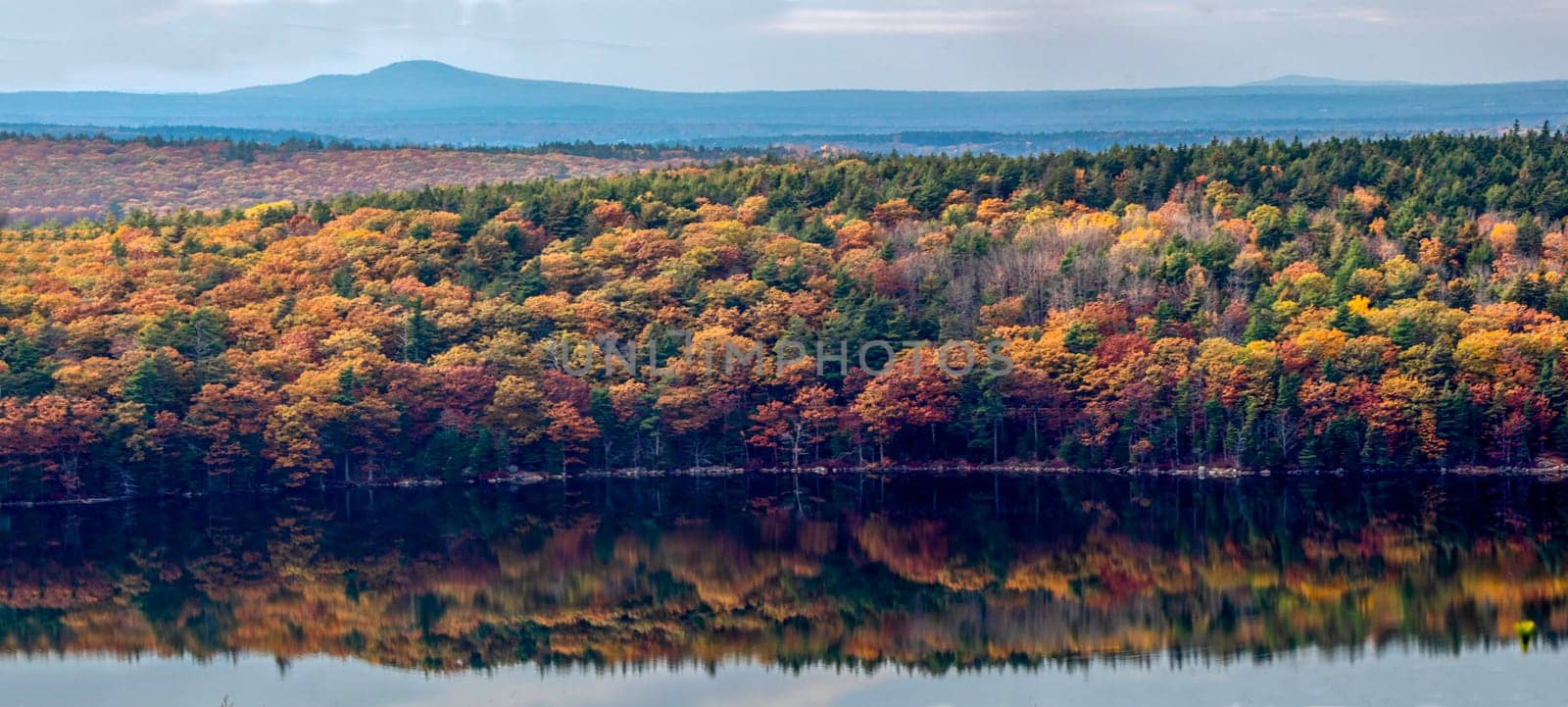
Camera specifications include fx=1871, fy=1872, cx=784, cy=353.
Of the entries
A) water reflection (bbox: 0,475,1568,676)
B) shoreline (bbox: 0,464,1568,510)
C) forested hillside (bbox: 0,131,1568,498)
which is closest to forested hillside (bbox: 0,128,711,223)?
forested hillside (bbox: 0,131,1568,498)

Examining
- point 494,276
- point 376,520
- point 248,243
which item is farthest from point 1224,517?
point 248,243

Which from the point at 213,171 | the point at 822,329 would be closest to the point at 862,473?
the point at 822,329

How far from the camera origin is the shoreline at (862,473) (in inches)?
2181

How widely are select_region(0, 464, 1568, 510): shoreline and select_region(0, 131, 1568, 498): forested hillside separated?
0.34 meters

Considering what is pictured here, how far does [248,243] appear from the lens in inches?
2857

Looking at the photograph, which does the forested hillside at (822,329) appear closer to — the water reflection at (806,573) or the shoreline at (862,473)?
the shoreline at (862,473)

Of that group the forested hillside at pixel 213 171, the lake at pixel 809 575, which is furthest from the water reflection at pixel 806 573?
the forested hillside at pixel 213 171

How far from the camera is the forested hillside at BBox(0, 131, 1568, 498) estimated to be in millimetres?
56656

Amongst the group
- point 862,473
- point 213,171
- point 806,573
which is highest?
point 213,171

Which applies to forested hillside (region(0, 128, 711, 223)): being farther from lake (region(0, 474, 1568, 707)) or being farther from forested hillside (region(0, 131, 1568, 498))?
lake (region(0, 474, 1568, 707))

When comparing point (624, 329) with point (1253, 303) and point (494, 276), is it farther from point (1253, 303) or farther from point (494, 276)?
point (1253, 303)

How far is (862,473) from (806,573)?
13.9 m

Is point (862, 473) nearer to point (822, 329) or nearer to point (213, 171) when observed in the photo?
point (822, 329)

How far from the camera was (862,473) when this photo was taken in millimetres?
59281
